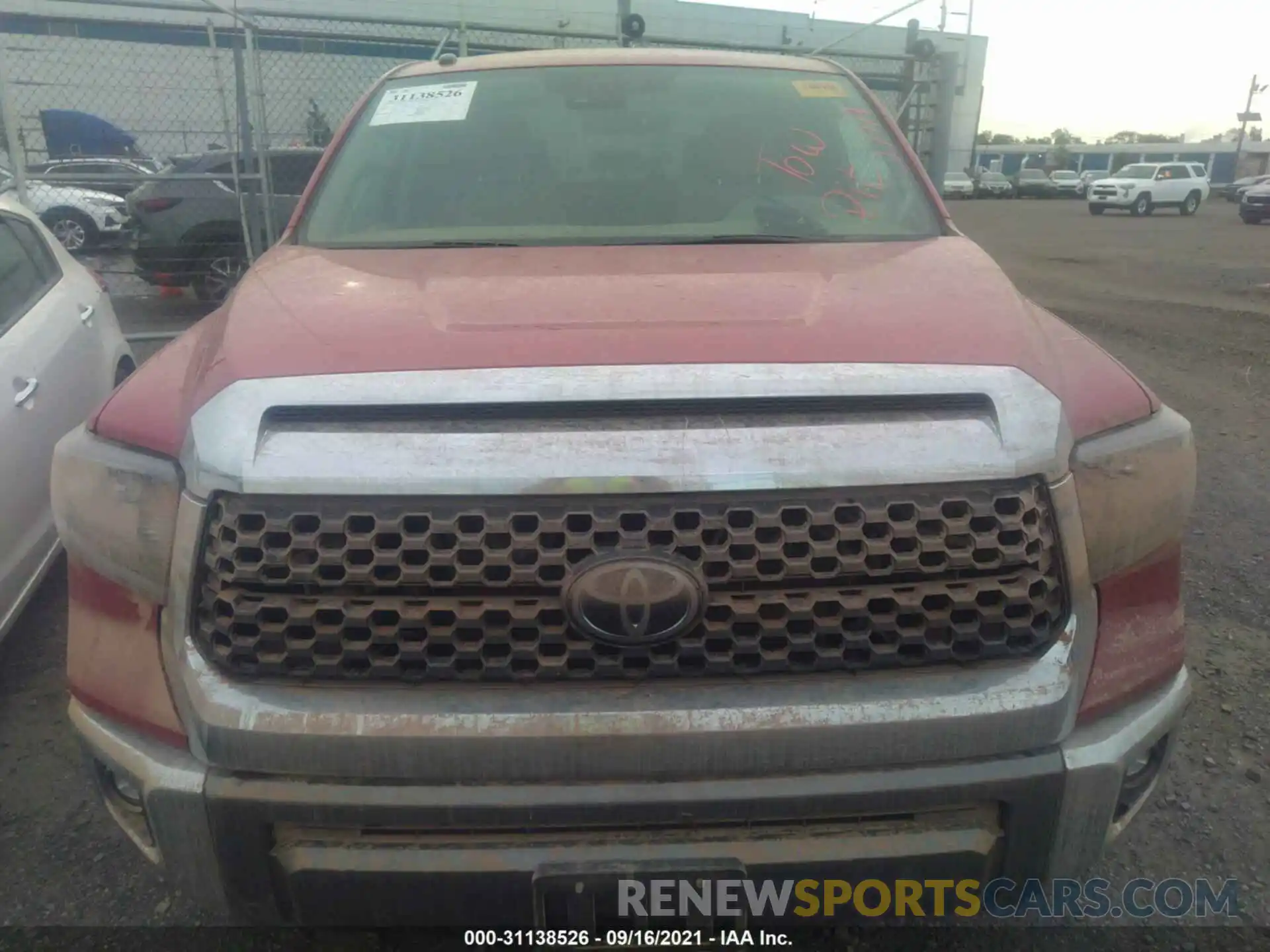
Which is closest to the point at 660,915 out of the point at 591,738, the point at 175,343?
the point at 591,738

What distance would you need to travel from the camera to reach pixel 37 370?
3.49 m

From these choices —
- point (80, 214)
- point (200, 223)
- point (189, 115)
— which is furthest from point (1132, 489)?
point (80, 214)

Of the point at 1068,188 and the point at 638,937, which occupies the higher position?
the point at 638,937

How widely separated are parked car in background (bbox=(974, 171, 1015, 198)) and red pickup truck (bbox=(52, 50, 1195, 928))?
54.2 metres

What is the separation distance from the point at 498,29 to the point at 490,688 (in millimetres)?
7405

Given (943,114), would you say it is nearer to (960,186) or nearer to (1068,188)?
(960,186)

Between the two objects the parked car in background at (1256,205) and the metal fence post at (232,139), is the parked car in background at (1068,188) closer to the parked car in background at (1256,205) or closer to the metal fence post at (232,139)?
the parked car in background at (1256,205)

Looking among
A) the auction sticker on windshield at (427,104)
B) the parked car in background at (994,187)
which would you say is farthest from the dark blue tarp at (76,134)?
the parked car in background at (994,187)

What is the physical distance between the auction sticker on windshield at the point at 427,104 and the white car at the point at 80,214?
5.88m

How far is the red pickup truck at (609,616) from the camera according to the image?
1536 mm

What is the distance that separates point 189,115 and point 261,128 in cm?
89

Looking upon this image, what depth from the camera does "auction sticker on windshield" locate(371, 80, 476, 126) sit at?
3045 millimetres

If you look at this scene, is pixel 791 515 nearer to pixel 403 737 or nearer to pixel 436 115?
pixel 403 737

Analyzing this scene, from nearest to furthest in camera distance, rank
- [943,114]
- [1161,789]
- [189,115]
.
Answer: [1161,789] < [943,114] < [189,115]
